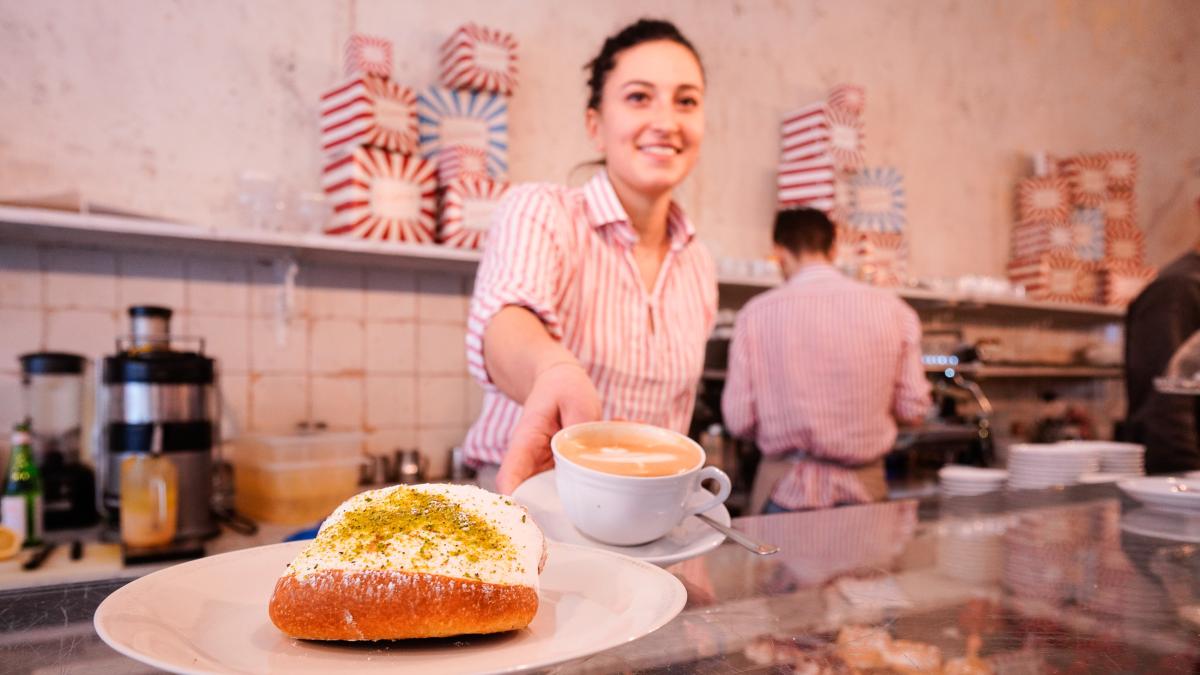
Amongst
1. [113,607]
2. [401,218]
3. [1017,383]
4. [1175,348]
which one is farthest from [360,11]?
[1017,383]

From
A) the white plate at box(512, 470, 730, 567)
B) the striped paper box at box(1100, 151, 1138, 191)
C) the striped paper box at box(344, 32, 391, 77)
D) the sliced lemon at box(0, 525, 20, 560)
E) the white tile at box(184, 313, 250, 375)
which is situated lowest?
the sliced lemon at box(0, 525, 20, 560)

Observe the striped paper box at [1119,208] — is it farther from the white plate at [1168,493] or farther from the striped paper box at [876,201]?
the white plate at [1168,493]

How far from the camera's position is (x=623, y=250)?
5.36 ft

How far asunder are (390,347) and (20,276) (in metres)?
1.19

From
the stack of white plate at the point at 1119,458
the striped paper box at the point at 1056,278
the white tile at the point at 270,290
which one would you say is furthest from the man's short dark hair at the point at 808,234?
the striped paper box at the point at 1056,278

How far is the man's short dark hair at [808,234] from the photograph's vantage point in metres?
2.71

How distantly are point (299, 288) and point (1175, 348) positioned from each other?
299 centimetres

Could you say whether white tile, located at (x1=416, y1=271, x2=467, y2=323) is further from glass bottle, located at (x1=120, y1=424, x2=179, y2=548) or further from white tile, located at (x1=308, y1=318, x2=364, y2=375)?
glass bottle, located at (x1=120, y1=424, x2=179, y2=548)

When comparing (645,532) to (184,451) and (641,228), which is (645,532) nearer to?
(641,228)

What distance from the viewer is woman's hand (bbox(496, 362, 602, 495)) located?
903 millimetres

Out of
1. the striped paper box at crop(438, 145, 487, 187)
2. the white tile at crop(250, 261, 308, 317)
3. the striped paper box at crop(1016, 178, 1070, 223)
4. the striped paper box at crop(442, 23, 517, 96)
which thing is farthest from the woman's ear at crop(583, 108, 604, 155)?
the striped paper box at crop(1016, 178, 1070, 223)

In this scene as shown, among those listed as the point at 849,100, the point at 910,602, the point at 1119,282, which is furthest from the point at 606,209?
the point at 1119,282

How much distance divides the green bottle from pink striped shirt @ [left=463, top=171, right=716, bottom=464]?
4.08 feet

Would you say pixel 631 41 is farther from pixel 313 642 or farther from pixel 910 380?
pixel 910 380
